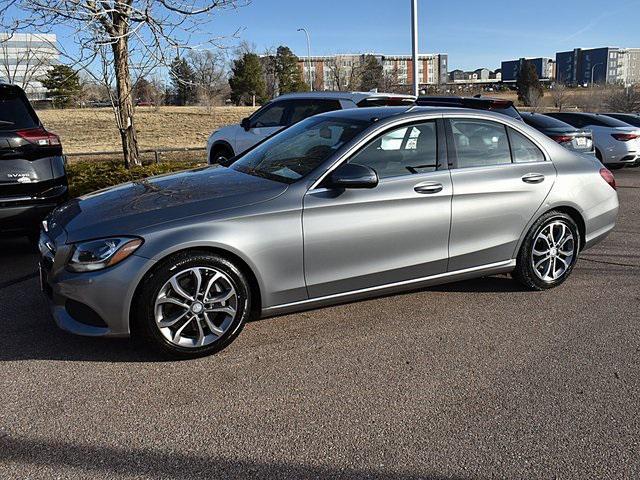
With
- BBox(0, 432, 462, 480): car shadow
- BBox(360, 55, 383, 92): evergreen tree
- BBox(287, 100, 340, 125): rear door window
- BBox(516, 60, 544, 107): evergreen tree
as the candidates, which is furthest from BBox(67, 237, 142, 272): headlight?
BBox(516, 60, 544, 107): evergreen tree

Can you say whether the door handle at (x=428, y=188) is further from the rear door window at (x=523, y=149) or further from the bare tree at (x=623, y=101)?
the bare tree at (x=623, y=101)

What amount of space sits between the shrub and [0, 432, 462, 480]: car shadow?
703 cm

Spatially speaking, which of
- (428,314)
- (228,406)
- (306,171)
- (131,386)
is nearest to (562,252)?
(428,314)

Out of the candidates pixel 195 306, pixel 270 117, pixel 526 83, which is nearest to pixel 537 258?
pixel 195 306

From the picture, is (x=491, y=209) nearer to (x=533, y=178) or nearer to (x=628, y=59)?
(x=533, y=178)

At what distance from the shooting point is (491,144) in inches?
189

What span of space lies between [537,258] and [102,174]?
26.8 feet

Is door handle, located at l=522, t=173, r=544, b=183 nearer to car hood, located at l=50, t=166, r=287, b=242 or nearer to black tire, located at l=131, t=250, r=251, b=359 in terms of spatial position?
car hood, located at l=50, t=166, r=287, b=242

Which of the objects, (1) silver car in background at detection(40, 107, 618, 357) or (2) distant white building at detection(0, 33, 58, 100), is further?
(2) distant white building at detection(0, 33, 58, 100)

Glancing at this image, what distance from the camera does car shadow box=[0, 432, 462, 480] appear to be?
2.61 m

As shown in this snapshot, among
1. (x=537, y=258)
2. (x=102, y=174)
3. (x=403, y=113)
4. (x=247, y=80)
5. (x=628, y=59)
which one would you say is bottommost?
(x=537, y=258)

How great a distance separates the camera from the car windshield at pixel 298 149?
14.0 ft

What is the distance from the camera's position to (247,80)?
5781 cm

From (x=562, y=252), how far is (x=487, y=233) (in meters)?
0.90
